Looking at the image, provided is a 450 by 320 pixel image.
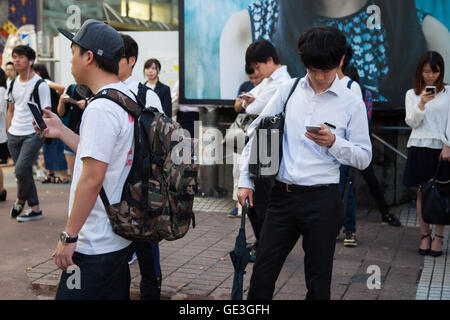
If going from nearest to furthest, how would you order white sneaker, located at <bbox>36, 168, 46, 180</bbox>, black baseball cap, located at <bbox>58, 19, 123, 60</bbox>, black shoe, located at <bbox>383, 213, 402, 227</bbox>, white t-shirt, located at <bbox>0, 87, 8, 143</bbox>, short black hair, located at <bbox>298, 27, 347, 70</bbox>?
black baseball cap, located at <bbox>58, 19, 123, 60</bbox> → short black hair, located at <bbox>298, 27, 347, 70</bbox> → black shoe, located at <bbox>383, 213, 402, 227</bbox> → white t-shirt, located at <bbox>0, 87, 8, 143</bbox> → white sneaker, located at <bbox>36, 168, 46, 180</bbox>

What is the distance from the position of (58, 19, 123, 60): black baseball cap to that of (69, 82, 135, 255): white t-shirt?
7.0 inches

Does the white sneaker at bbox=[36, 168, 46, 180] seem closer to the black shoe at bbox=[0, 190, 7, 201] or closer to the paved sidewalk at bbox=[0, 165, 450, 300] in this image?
the black shoe at bbox=[0, 190, 7, 201]

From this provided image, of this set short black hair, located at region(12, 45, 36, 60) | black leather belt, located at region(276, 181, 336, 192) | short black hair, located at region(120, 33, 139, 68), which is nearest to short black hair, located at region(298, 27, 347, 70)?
black leather belt, located at region(276, 181, 336, 192)

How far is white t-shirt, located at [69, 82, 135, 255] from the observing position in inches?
116

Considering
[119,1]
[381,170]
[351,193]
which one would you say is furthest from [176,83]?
[351,193]

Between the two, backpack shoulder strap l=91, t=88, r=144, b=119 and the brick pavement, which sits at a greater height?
backpack shoulder strap l=91, t=88, r=144, b=119

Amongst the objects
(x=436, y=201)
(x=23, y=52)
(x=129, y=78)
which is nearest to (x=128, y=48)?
(x=129, y=78)

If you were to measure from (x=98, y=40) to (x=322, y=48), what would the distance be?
1.24 meters

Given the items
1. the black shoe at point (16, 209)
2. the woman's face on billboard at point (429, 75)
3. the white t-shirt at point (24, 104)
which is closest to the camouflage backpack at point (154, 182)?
the woman's face on billboard at point (429, 75)

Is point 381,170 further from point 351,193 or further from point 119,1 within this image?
point 119,1

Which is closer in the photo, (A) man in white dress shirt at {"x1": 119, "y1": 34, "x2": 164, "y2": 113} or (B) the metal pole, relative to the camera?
(A) man in white dress shirt at {"x1": 119, "y1": 34, "x2": 164, "y2": 113}

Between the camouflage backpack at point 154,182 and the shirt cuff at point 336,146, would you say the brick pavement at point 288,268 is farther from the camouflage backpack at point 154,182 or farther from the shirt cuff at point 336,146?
the camouflage backpack at point 154,182

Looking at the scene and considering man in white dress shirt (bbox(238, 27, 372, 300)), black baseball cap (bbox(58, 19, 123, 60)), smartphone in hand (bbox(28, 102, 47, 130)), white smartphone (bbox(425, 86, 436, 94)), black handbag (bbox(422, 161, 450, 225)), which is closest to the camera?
black baseball cap (bbox(58, 19, 123, 60))

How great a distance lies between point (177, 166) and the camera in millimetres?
3131
